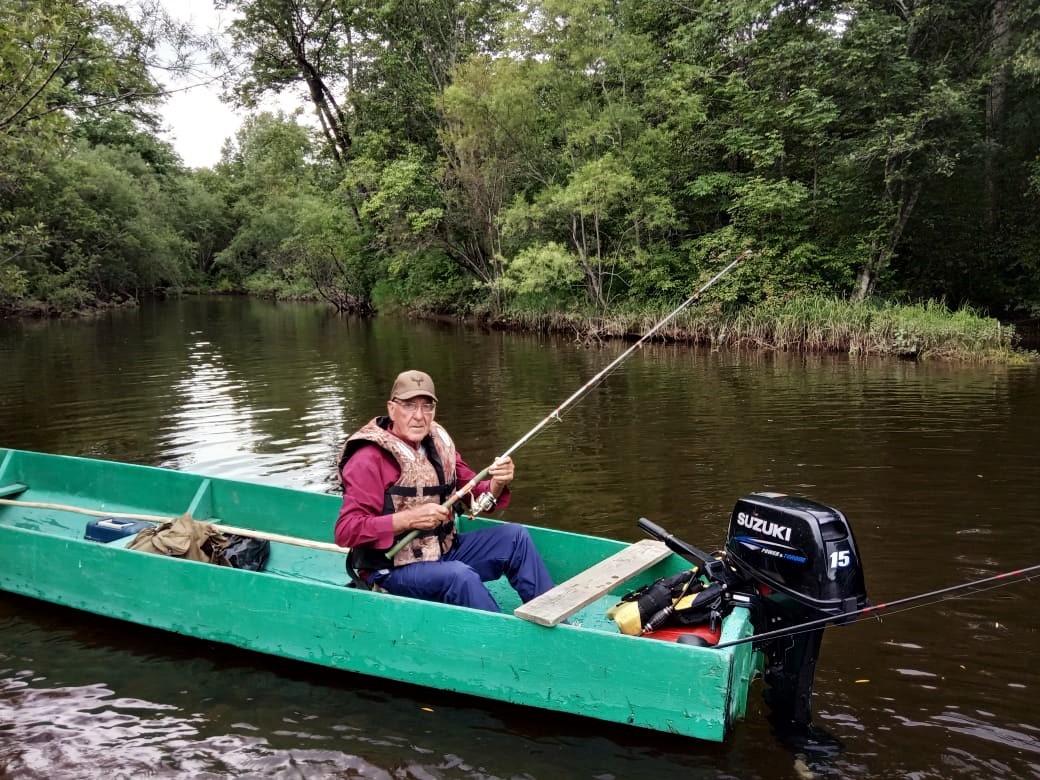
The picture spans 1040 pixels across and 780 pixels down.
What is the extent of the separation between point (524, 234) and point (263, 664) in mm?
20745

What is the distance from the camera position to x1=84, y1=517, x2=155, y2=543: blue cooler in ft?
18.6

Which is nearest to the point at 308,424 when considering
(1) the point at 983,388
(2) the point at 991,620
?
(2) the point at 991,620

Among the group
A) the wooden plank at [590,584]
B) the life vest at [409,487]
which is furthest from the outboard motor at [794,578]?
the life vest at [409,487]

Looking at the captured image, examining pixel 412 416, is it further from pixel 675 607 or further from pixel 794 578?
pixel 794 578

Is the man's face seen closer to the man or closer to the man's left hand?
the man

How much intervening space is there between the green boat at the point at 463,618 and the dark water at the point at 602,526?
22cm

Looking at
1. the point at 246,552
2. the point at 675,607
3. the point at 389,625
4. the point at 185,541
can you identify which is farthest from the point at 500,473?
the point at 185,541

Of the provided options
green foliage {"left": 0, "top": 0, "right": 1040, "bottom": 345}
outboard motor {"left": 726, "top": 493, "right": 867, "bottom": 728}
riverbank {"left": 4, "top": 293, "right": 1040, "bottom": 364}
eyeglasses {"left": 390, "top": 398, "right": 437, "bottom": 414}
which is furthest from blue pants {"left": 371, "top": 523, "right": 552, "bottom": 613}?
riverbank {"left": 4, "top": 293, "right": 1040, "bottom": 364}

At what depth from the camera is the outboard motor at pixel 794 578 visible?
320 cm

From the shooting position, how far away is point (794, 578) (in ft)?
10.8

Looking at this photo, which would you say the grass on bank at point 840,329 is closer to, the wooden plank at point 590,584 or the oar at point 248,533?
the wooden plank at point 590,584

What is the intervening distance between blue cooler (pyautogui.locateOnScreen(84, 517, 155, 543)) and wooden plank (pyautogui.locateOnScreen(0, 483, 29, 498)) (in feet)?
5.14

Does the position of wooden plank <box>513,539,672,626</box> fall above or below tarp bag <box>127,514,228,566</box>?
above

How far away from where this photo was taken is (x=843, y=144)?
18.4 meters
